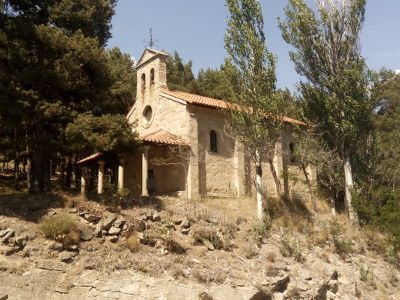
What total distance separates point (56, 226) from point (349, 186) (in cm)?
1540

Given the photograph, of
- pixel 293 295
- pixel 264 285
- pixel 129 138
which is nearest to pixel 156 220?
pixel 129 138

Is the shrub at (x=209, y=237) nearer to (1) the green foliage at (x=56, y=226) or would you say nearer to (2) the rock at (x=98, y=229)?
(2) the rock at (x=98, y=229)

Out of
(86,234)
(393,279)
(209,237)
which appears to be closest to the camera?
(86,234)

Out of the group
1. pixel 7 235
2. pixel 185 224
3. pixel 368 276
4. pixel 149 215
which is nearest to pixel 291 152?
pixel 368 276

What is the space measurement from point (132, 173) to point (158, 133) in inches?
102

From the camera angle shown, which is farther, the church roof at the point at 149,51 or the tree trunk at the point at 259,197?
the church roof at the point at 149,51

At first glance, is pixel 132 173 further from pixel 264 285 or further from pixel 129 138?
pixel 264 285

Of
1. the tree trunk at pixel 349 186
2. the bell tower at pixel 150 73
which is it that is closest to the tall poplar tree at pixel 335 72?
the tree trunk at pixel 349 186

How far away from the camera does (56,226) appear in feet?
46.1

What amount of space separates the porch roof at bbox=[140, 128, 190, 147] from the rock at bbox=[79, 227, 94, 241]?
20.3ft

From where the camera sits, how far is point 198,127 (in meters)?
22.4

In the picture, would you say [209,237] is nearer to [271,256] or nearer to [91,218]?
[271,256]

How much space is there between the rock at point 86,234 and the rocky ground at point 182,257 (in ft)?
0.11

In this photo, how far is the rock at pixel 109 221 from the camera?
15.1m
